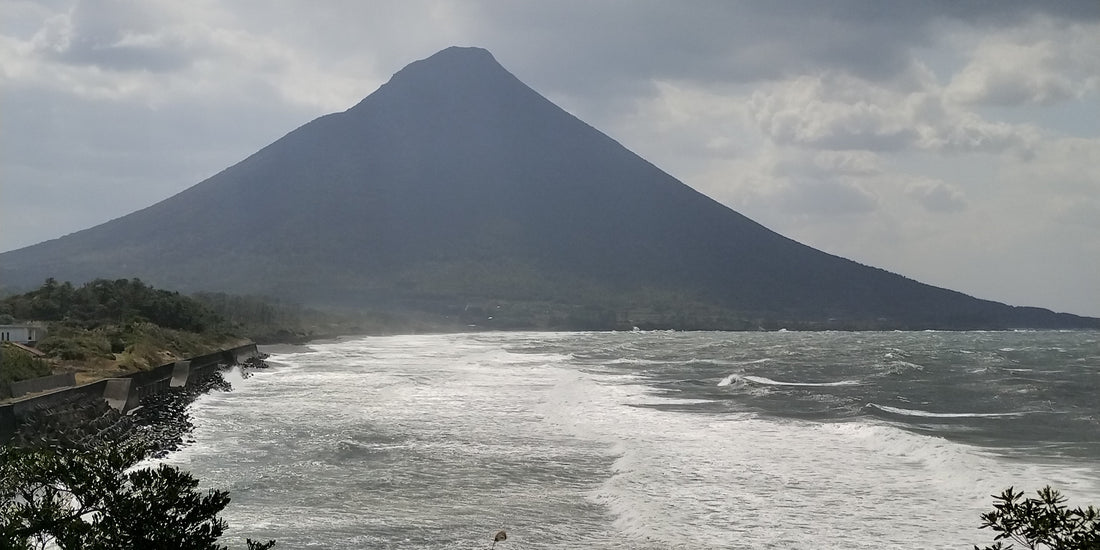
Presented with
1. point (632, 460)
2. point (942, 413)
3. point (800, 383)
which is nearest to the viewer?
point (632, 460)

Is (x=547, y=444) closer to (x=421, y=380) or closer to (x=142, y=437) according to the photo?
(x=142, y=437)

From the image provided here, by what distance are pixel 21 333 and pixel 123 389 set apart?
10212mm

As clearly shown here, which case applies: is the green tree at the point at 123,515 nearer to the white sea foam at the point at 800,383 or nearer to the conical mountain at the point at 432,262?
the white sea foam at the point at 800,383

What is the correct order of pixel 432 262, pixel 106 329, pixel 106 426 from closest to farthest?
pixel 106 426 < pixel 106 329 < pixel 432 262

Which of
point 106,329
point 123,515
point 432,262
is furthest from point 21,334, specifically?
point 432,262

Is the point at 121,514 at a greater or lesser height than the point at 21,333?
lesser

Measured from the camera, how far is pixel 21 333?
3397 centimetres

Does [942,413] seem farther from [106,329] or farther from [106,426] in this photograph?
[106,329]

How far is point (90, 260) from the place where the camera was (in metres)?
156

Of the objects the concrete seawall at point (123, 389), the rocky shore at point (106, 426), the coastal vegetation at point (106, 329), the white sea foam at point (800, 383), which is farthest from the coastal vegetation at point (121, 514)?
the white sea foam at point (800, 383)

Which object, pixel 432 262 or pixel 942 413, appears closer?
pixel 942 413

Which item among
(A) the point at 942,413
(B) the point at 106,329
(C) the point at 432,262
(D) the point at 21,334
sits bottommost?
(A) the point at 942,413

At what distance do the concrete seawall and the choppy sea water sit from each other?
1865 millimetres

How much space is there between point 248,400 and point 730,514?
73.6 ft
